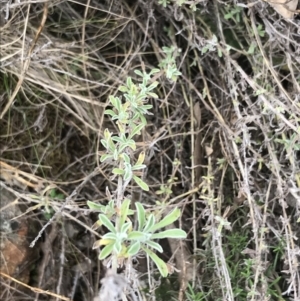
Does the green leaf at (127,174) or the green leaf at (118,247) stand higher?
the green leaf at (127,174)

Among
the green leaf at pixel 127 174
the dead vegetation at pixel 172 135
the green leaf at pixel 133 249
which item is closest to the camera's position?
the green leaf at pixel 133 249

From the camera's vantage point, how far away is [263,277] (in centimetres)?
109

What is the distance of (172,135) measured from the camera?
1303 mm

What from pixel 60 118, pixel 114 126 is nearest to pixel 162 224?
pixel 114 126

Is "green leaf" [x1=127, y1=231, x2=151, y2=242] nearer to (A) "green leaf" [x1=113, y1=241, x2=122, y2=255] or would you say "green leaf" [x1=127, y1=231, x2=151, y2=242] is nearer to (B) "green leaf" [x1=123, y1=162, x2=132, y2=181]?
(A) "green leaf" [x1=113, y1=241, x2=122, y2=255]

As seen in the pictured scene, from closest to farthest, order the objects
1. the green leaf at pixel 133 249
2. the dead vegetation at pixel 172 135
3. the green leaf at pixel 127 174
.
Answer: the green leaf at pixel 133 249 → the green leaf at pixel 127 174 → the dead vegetation at pixel 172 135

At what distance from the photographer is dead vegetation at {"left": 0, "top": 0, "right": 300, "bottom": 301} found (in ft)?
3.84

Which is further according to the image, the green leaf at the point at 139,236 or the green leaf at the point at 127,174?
the green leaf at the point at 127,174

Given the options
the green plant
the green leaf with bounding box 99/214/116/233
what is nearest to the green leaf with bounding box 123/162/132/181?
the green plant

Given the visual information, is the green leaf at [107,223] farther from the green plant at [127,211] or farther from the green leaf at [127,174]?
the green leaf at [127,174]

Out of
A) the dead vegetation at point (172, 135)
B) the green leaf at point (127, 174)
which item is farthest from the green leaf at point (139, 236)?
the dead vegetation at point (172, 135)

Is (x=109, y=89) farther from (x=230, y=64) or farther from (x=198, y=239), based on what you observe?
(x=198, y=239)

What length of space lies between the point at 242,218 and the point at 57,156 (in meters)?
0.56

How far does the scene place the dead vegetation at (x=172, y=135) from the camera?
3.84 ft
